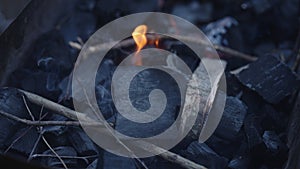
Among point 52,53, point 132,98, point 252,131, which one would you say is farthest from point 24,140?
point 252,131

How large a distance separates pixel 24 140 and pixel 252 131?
847mm

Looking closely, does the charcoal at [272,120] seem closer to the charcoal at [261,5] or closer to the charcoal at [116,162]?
the charcoal at [116,162]

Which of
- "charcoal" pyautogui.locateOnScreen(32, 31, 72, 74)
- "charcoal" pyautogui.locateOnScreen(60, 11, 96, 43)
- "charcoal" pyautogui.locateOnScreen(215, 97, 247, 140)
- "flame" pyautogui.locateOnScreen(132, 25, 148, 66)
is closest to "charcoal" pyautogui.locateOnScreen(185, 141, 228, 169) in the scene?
"charcoal" pyautogui.locateOnScreen(215, 97, 247, 140)

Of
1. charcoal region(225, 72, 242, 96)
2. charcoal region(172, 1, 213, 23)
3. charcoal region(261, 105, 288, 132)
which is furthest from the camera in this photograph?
charcoal region(172, 1, 213, 23)

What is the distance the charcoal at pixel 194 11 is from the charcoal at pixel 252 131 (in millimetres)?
1081

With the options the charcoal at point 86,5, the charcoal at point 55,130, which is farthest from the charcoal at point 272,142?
the charcoal at point 86,5

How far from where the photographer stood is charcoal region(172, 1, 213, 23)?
106 inches

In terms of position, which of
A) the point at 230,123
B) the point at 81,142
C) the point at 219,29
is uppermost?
the point at 219,29

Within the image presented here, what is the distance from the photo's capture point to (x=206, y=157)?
158cm

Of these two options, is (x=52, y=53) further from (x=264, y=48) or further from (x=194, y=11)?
(x=264, y=48)

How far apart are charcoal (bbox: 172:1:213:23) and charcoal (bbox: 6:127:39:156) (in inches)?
53.1

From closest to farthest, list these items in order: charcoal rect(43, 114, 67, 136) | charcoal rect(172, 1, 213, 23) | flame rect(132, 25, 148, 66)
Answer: charcoal rect(43, 114, 67, 136)
flame rect(132, 25, 148, 66)
charcoal rect(172, 1, 213, 23)

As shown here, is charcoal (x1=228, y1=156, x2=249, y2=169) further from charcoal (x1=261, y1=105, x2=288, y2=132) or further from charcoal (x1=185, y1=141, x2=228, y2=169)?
charcoal (x1=261, y1=105, x2=288, y2=132)

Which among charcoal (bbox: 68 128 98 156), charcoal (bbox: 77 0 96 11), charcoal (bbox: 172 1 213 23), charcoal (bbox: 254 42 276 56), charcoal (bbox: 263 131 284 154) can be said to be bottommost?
charcoal (bbox: 263 131 284 154)
